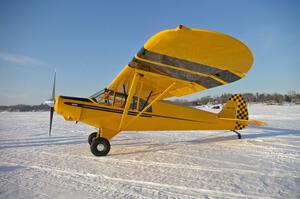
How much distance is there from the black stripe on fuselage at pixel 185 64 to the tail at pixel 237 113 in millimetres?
2931

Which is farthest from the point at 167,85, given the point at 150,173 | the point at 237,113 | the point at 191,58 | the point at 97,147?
the point at 237,113

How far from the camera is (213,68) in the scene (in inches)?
173

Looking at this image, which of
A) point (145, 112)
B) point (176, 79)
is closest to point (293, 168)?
point (176, 79)

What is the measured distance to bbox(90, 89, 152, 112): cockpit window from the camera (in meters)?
6.00

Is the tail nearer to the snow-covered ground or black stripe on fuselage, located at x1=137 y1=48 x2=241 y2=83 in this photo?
the snow-covered ground

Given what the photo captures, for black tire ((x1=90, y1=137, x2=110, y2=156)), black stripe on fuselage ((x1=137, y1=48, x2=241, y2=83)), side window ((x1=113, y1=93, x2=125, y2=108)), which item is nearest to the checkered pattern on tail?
black stripe on fuselage ((x1=137, y1=48, x2=241, y2=83))

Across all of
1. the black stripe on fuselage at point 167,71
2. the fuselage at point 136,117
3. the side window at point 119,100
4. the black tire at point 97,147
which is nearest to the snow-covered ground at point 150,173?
the black tire at point 97,147

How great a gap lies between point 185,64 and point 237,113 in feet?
14.5

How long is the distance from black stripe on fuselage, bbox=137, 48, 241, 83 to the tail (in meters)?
2.93

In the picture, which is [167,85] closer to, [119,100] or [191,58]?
[119,100]

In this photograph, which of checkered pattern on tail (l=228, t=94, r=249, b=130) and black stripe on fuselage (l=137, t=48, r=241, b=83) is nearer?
black stripe on fuselage (l=137, t=48, r=241, b=83)

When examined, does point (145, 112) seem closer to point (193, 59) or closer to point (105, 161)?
point (105, 161)

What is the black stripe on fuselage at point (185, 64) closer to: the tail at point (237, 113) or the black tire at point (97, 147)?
the black tire at point (97, 147)

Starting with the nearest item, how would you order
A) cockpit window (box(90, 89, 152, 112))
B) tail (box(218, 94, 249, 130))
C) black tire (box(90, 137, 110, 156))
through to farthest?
black tire (box(90, 137, 110, 156))
cockpit window (box(90, 89, 152, 112))
tail (box(218, 94, 249, 130))
